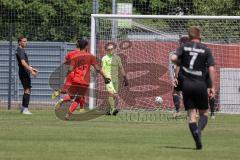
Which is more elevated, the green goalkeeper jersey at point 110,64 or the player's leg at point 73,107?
the green goalkeeper jersey at point 110,64

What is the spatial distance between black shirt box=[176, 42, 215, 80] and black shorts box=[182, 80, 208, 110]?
12cm

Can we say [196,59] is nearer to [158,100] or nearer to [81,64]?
[81,64]

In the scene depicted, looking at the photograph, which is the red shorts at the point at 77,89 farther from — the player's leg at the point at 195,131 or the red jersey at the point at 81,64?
the player's leg at the point at 195,131

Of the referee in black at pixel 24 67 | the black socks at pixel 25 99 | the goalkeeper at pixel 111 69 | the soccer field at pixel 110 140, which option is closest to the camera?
the soccer field at pixel 110 140

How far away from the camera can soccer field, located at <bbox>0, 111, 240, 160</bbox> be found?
38.9ft

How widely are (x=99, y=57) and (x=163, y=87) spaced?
2523mm

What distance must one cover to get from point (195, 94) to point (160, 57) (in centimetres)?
1230

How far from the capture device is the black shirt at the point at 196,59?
12977mm

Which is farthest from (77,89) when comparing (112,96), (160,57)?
(160,57)

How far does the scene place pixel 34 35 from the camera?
30312mm

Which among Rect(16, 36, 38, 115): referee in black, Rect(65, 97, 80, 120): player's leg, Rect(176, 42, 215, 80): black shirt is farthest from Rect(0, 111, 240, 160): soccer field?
Rect(16, 36, 38, 115): referee in black

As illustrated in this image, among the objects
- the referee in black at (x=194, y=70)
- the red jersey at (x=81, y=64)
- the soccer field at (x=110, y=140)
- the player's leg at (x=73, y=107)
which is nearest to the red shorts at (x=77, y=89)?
the red jersey at (x=81, y=64)

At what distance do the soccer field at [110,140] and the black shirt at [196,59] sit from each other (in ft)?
4.08

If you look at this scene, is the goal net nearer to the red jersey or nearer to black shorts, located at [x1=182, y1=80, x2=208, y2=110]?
the red jersey
